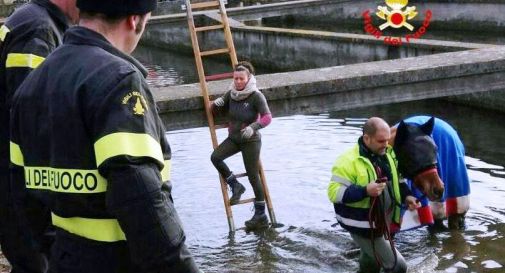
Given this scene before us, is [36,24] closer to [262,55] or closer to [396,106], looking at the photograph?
[396,106]

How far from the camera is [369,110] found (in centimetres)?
1298

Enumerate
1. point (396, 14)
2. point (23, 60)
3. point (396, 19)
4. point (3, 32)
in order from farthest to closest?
point (396, 19) → point (396, 14) → point (3, 32) → point (23, 60)

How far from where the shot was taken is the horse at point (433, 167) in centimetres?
556

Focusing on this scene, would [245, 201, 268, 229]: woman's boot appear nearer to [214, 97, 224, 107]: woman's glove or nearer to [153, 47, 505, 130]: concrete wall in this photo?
[153, 47, 505, 130]: concrete wall

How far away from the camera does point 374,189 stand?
536cm

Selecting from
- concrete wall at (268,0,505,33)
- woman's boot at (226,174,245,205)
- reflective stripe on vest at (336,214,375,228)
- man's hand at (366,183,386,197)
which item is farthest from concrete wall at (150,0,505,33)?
man's hand at (366,183,386,197)

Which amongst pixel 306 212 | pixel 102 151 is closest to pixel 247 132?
pixel 306 212

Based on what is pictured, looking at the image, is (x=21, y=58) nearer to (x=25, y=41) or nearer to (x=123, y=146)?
(x=25, y=41)

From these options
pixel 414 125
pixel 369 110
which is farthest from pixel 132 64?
pixel 369 110

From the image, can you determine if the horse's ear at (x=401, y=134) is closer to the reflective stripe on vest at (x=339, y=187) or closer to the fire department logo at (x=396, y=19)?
the reflective stripe on vest at (x=339, y=187)

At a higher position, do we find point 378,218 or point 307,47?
point 378,218

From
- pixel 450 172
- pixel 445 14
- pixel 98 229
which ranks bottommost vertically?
pixel 445 14

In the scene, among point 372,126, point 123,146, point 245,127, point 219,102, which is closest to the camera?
point 123,146

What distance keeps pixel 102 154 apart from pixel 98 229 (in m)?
0.26
